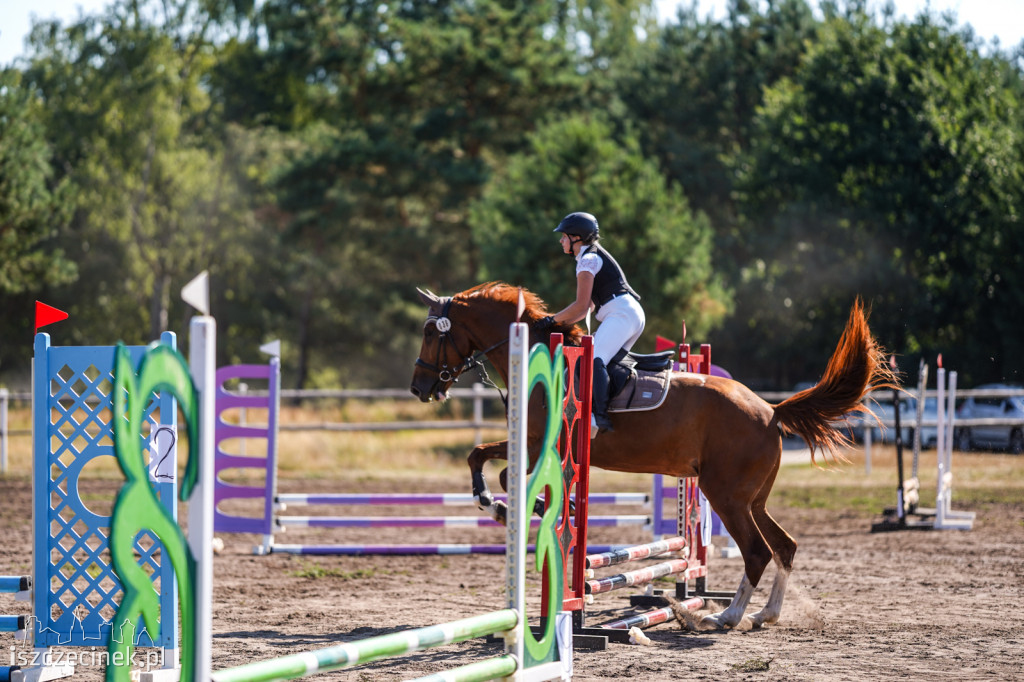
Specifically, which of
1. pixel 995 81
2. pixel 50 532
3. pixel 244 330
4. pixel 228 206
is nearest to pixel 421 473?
pixel 50 532

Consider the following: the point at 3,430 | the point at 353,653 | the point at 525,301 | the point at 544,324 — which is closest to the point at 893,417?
the point at 525,301

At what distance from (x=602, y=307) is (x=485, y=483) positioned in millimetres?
1209

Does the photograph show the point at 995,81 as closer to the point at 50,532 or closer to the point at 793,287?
the point at 793,287

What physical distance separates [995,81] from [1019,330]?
6.55m

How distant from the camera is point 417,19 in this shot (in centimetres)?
3509

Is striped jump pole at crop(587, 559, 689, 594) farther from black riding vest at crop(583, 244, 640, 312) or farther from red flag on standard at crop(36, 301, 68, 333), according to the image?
red flag on standard at crop(36, 301, 68, 333)

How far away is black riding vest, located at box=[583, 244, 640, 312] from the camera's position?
589 cm

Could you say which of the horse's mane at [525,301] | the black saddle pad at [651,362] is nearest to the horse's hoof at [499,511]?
the horse's mane at [525,301]

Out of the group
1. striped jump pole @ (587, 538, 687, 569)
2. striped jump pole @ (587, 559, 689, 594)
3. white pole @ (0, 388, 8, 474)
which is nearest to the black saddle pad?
striped jump pole @ (587, 538, 687, 569)

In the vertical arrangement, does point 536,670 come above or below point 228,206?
below

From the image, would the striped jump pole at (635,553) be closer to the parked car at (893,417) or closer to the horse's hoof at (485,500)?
the horse's hoof at (485,500)

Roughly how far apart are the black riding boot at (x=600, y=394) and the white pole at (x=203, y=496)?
11.2 feet

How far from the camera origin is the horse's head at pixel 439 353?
6363 mm

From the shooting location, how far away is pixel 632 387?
5.89 meters
